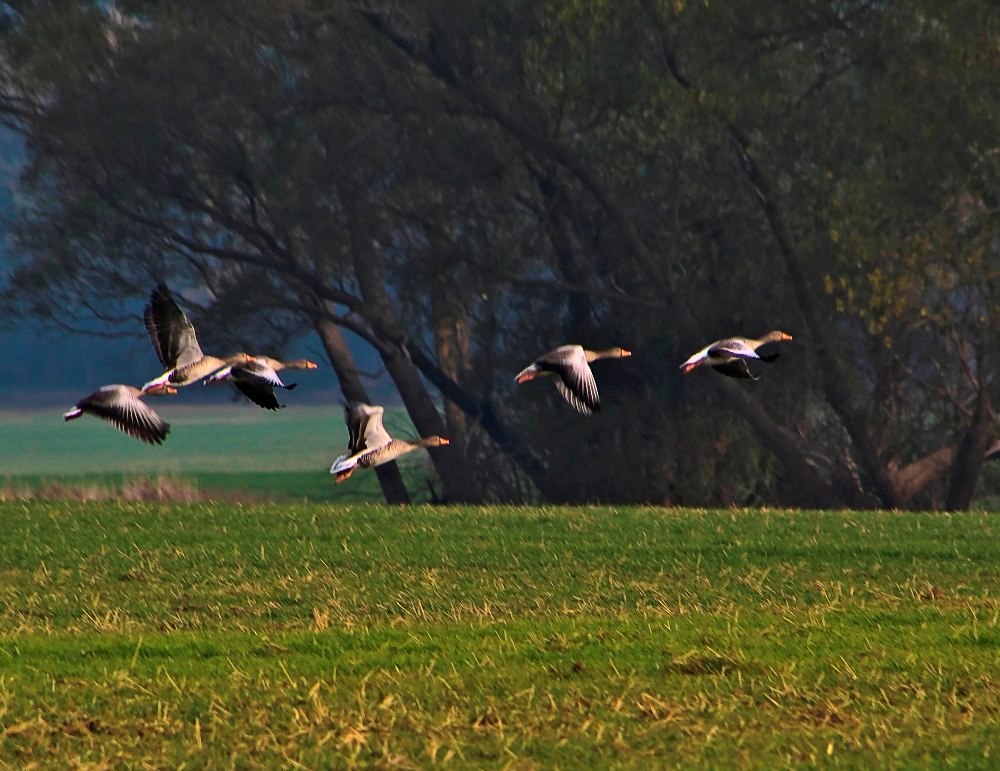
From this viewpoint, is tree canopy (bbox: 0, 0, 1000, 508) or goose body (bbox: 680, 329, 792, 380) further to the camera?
tree canopy (bbox: 0, 0, 1000, 508)

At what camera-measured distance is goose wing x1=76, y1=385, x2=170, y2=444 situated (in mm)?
10273

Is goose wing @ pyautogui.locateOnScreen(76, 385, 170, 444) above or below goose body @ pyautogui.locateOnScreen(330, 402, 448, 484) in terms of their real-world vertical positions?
above

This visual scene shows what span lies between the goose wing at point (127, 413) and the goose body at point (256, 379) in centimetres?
47

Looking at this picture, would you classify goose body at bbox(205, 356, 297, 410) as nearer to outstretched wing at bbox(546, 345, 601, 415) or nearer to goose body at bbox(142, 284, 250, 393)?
goose body at bbox(142, 284, 250, 393)

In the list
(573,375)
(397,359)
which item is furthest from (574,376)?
(397,359)

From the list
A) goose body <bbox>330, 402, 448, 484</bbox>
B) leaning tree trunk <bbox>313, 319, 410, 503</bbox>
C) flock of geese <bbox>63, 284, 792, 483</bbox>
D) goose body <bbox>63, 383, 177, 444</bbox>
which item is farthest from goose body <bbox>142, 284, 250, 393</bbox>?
leaning tree trunk <bbox>313, 319, 410, 503</bbox>

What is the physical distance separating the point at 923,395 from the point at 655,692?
2016 centimetres

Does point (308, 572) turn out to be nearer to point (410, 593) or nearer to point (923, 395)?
point (410, 593)

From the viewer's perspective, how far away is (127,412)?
1050 cm

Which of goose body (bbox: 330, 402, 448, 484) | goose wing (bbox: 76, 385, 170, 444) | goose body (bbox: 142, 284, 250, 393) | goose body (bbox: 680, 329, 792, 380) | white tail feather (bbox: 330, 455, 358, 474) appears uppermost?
goose body (bbox: 142, 284, 250, 393)

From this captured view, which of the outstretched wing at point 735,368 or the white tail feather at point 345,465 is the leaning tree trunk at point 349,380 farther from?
the white tail feather at point 345,465

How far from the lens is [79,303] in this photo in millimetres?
31953

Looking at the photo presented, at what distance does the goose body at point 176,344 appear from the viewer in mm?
9992

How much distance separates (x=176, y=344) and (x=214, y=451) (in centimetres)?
6770
